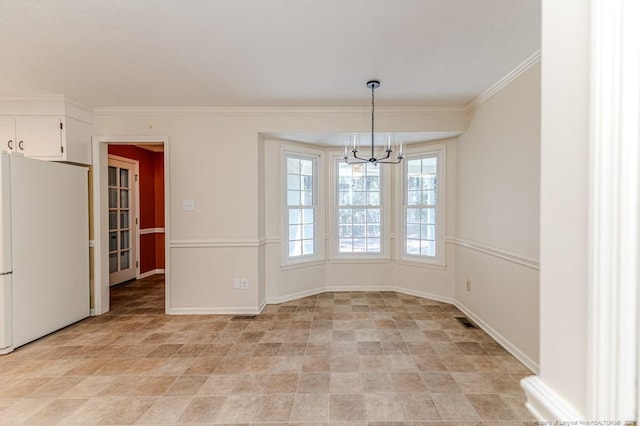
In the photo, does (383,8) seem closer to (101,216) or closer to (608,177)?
(608,177)

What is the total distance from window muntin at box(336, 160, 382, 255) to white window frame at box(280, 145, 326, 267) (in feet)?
0.93

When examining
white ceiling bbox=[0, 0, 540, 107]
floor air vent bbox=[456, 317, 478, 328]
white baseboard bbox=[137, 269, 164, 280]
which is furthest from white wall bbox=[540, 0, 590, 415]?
white baseboard bbox=[137, 269, 164, 280]

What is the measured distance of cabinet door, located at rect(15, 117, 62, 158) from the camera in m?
3.29

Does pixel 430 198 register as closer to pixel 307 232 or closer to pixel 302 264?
pixel 307 232

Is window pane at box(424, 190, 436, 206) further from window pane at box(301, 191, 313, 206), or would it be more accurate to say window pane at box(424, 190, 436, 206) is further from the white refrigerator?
the white refrigerator

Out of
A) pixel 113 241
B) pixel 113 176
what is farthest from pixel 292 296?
pixel 113 176

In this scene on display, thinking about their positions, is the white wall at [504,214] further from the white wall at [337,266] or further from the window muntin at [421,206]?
the window muntin at [421,206]

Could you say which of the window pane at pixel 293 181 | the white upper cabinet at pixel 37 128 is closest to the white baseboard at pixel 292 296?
the window pane at pixel 293 181

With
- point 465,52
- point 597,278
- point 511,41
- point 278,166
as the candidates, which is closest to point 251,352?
point 278,166

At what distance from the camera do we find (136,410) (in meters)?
1.98

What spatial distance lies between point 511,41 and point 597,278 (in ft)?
7.85

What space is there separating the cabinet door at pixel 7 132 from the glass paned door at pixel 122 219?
164cm

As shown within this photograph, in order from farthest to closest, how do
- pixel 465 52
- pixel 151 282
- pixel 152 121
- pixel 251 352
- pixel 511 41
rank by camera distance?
pixel 151 282
pixel 152 121
pixel 251 352
pixel 465 52
pixel 511 41

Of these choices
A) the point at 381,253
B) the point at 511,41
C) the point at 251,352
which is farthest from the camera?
the point at 381,253
